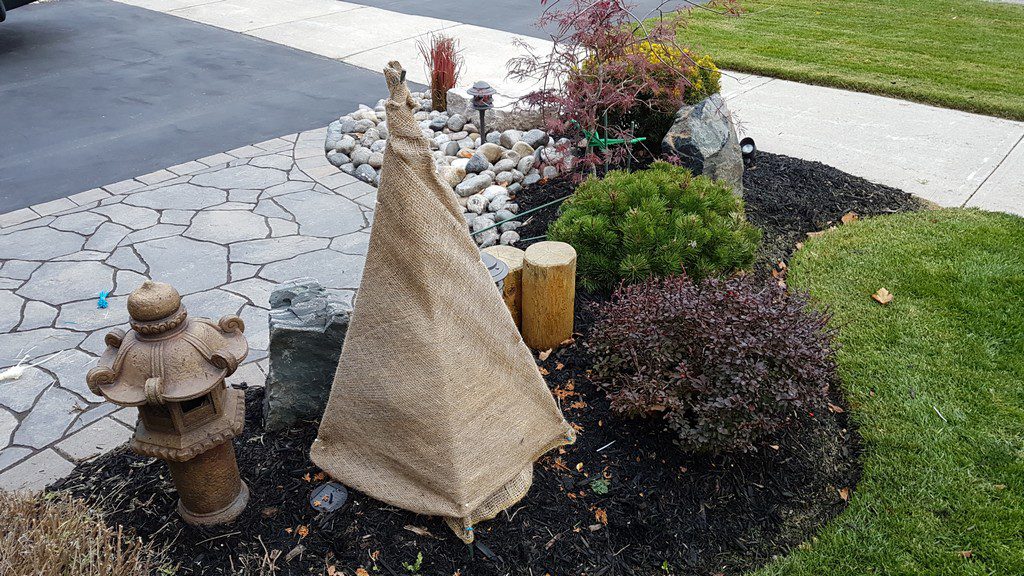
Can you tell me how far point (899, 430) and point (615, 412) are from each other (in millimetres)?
1365

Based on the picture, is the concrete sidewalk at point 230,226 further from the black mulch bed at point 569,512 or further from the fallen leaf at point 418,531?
the fallen leaf at point 418,531

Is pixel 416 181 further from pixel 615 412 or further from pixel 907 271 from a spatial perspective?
pixel 907 271

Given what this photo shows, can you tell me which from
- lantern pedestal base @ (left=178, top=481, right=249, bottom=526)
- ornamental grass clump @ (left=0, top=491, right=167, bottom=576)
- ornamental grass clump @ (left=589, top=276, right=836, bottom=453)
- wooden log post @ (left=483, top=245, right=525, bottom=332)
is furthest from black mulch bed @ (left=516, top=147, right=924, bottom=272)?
ornamental grass clump @ (left=0, top=491, right=167, bottom=576)

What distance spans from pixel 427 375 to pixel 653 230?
1.99 m

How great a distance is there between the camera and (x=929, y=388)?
147 inches

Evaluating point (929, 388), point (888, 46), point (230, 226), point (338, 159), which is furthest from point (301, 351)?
point (888, 46)

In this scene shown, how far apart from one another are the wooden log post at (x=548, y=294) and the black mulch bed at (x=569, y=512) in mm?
377

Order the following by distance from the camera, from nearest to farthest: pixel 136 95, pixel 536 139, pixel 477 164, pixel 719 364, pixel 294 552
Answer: pixel 294 552, pixel 719 364, pixel 477 164, pixel 536 139, pixel 136 95

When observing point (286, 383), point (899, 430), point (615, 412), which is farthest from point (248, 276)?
point (899, 430)

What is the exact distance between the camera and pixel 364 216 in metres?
5.64

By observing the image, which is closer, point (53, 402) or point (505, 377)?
point (505, 377)

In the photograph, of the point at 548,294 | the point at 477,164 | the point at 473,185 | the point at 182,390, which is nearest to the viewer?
the point at 182,390

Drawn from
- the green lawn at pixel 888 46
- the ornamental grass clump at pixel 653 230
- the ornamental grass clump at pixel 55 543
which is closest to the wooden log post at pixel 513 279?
the ornamental grass clump at pixel 653 230

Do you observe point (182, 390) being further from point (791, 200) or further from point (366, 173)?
point (791, 200)
